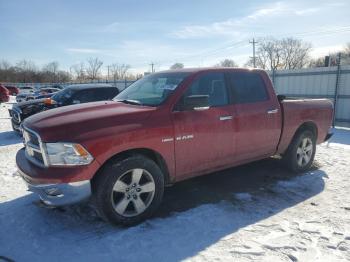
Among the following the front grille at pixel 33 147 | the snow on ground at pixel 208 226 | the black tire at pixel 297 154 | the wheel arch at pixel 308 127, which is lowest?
the snow on ground at pixel 208 226

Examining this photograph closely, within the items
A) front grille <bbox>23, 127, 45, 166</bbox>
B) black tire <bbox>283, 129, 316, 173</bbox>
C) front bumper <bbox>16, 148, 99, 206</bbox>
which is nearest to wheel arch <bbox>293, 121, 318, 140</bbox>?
black tire <bbox>283, 129, 316, 173</bbox>

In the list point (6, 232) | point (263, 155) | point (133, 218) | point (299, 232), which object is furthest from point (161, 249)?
point (263, 155)

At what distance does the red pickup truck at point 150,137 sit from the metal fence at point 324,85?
23.7ft

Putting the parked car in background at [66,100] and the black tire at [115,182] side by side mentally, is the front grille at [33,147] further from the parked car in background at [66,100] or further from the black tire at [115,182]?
the parked car in background at [66,100]

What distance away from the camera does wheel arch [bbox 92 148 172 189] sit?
3534mm

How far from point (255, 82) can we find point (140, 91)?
1.89 m

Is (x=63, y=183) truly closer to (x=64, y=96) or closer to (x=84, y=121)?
(x=84, y=121)

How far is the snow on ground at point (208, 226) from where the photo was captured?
10.4 ft

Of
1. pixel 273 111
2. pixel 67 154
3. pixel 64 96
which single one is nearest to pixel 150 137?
pixel 67 154

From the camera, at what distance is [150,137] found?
12.2ft

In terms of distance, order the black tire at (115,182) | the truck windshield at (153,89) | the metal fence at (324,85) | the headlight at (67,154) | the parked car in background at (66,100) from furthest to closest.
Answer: the metal fence at (324,85) < the parked car in background at (66,100) < the truck windshield at (153,89) < the black tire at (115,182) < the headlight at (67,154)

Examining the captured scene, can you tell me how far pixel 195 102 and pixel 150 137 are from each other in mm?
751

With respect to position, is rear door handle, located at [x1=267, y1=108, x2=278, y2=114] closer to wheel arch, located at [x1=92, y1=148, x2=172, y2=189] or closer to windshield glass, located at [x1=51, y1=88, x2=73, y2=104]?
wheel arch, located at [x1=92, y1=148, x2=172, y2=189]

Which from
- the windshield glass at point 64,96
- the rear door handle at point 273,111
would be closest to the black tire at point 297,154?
the rear door handle at point 273,111
